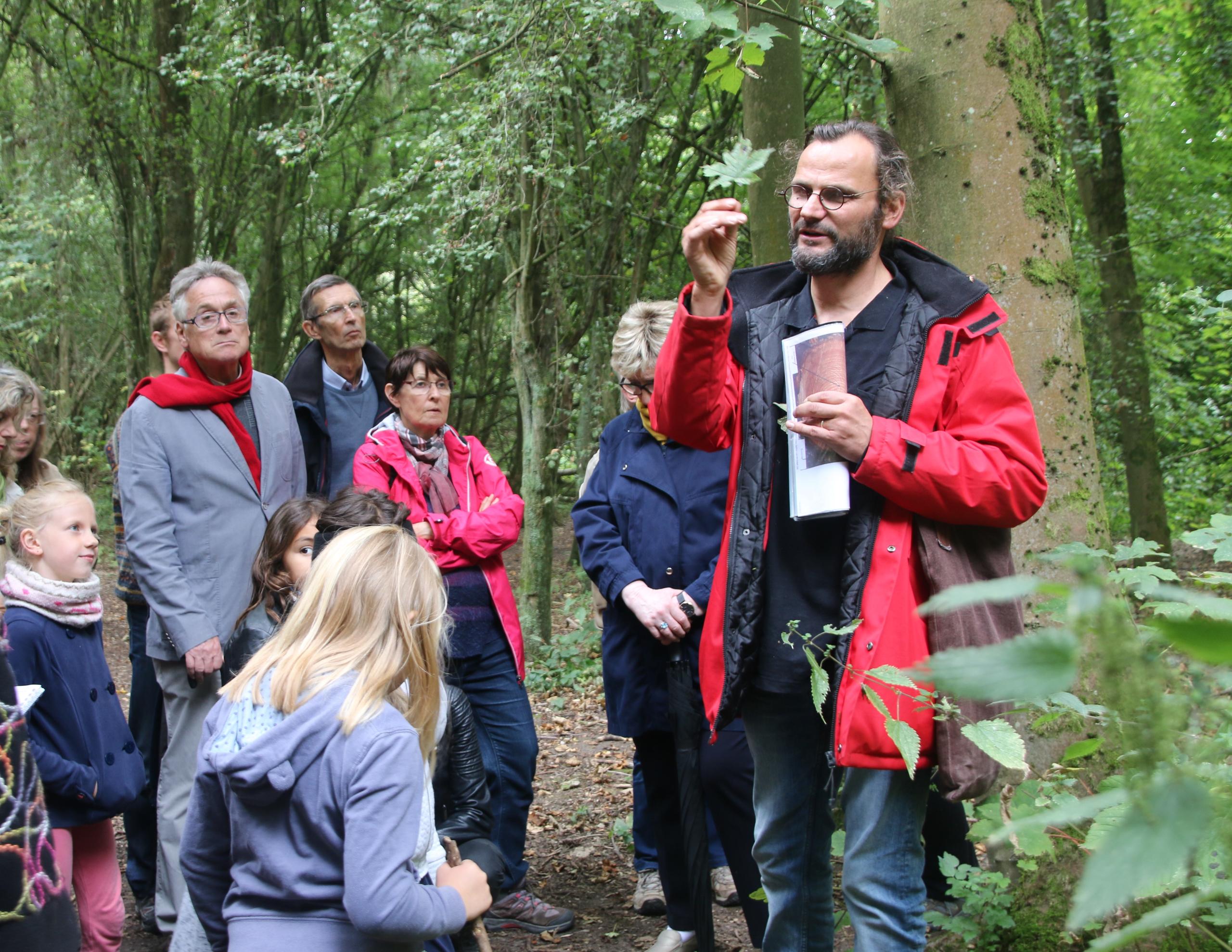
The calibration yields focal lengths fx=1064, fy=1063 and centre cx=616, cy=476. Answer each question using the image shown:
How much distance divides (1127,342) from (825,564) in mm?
9010

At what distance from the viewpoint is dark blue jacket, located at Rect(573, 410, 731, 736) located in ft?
12.0

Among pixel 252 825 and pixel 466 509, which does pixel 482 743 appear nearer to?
pixel 466 509

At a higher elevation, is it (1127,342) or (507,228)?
(507,228)

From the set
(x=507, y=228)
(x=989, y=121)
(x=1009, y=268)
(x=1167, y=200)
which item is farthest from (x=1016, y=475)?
(x=1167, y=200)

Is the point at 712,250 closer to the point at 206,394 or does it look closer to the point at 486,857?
the point at 486,857

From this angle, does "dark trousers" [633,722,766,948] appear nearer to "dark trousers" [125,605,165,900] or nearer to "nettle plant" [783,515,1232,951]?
"dark trousers" [125,605,165,900]

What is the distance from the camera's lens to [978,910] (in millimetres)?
2922

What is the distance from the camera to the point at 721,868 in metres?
4.38

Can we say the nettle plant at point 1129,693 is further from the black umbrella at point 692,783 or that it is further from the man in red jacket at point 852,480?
the black umbrella at point 692,783

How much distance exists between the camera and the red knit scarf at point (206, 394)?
391 cm

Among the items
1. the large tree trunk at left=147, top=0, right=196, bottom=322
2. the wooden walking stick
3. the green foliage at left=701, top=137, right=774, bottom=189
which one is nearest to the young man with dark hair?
the wooden walking stick

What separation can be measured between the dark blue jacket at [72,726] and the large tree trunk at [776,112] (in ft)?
11.7

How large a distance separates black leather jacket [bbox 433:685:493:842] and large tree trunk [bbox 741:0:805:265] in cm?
323

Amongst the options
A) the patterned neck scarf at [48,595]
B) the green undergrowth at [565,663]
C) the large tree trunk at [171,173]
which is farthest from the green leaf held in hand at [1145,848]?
the large tree trunk at [171,173]
